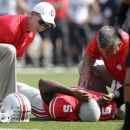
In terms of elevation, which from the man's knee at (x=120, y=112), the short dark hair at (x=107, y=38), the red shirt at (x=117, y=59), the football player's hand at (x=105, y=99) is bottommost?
the man's knee at (x=120, y=112)

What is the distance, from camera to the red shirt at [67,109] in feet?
25.1

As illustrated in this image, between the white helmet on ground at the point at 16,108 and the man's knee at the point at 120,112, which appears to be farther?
the man's knee at the point at 120,112

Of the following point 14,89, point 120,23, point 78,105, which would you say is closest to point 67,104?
point 78,105

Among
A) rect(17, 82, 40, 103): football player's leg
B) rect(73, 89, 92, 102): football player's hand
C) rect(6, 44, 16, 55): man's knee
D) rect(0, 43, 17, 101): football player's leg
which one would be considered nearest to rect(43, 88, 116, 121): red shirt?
rect(73, 89, 92, 102): football player's hand

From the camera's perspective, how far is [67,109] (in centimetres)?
765

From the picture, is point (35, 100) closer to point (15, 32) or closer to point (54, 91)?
point (54, 91)

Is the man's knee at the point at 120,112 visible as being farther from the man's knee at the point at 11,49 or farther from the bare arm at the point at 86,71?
the man's knee at the point at 11,49

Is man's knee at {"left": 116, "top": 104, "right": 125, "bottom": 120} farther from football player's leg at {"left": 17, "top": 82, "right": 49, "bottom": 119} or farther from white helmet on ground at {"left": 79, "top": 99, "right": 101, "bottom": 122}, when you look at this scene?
football player's leg at {"left": 17, "top": 82, "right": 49, "bottom": 119}

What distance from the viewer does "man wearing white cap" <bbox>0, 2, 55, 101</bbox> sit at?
817cm

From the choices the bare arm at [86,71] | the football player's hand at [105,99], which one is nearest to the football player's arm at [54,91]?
the football player's hand at [105,99]

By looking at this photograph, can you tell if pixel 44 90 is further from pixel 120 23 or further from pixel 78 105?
pixel 120 23

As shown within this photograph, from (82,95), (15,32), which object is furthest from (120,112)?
(15,32)

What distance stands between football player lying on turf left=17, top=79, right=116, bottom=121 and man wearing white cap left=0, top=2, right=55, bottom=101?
2.04ft

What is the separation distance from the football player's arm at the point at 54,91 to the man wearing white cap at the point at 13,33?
606mm
